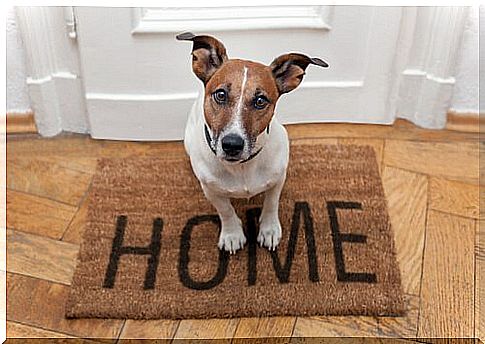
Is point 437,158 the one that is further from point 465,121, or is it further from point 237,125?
point 237,125

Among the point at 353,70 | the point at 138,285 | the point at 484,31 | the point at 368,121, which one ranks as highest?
the point at 484,31

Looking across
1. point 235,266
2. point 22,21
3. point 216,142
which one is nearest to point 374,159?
point 235,266

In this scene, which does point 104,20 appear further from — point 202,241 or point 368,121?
point 368,121

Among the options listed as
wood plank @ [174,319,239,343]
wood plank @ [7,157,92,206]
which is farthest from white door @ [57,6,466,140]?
wood plank @ [174,319,239,343]

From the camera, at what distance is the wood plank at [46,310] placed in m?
1.51

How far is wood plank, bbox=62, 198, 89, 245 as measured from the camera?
1690mm

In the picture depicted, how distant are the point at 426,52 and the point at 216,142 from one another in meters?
0.77

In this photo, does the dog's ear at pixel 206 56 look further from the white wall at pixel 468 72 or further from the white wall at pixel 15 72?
the white wall at pixel 468 72

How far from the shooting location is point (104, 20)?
5.74 feet

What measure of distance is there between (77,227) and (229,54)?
0.56 m

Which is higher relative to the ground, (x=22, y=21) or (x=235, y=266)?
(x=22, y=21)

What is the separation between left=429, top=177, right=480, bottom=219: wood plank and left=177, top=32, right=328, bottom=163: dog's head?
22.3 inches

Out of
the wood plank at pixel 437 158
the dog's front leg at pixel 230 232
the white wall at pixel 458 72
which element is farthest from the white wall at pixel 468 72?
the dog's front leg at pixel 230 232

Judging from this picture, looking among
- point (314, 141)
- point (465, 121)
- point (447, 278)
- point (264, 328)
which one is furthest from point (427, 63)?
point (264, 328)
